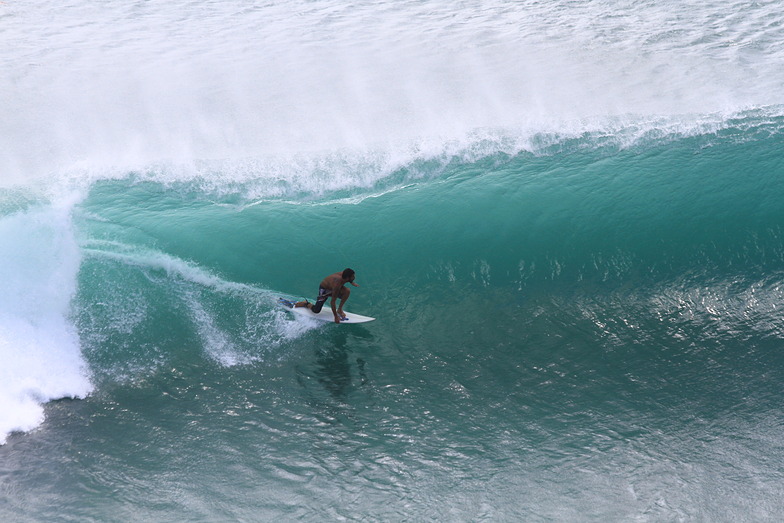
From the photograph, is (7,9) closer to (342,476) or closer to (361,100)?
(361,100)

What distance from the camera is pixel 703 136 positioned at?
1478 cm

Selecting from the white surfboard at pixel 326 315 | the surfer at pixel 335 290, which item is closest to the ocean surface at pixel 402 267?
the white surfboard at pixel 326 315

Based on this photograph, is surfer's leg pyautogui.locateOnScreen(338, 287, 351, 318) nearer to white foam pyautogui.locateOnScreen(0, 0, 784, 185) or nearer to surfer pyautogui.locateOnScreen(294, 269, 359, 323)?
surfer pyautogui.locateOnScreen(294, 269, 359, 323)

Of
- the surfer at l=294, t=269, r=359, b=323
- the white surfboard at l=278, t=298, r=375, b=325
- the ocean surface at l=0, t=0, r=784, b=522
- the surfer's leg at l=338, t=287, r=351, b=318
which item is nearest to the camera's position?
the ocean surface at l=0, t=0, r=784, b=522

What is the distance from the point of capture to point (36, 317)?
10.4 meters

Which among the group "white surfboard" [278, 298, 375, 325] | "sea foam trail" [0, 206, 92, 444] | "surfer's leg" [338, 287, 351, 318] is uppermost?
"sea foam trail" [0, 206, 92, 444]

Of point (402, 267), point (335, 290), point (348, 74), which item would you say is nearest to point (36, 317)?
point (335, 290)

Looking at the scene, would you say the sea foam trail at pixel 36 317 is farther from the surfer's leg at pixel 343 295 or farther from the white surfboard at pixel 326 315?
the surfer's leg at pixel 343 295

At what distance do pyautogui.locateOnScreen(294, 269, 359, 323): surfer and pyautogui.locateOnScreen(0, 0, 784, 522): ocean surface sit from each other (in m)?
0.47

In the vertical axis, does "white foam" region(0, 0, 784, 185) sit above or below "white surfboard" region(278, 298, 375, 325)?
above

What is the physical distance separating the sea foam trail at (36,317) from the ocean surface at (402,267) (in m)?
0.04

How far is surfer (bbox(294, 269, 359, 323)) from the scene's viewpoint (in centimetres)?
966

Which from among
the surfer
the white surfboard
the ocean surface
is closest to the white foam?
the ocean surface

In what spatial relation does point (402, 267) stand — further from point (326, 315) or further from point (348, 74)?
point (348, 74)
